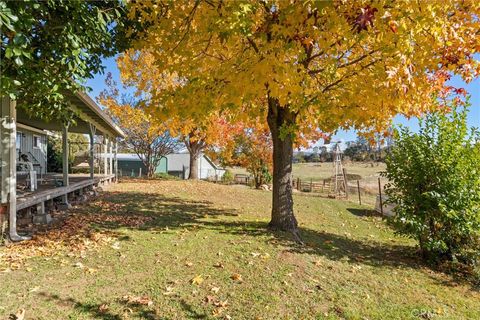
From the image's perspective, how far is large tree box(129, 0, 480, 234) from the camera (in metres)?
4.38

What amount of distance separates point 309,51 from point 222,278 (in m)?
4.90

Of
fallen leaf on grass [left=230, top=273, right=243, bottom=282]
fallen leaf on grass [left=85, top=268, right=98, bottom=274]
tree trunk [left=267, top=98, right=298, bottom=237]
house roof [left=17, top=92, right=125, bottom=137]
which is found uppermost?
house roof [left=17, top=92, right=125, bottom=137]

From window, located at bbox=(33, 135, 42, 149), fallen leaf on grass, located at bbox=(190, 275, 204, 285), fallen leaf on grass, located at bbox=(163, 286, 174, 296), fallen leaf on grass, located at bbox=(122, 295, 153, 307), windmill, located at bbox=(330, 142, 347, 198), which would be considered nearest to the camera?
fallen leaf on grass, located at bbox=(122, 295, 153, 307)

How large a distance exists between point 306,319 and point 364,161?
7327cm

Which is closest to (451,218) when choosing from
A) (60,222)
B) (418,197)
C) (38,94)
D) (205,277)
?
(418,197)

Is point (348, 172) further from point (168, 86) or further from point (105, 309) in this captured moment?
point (105, 309)

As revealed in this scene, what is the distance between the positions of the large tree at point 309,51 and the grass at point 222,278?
159 cm

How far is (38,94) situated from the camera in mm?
5129

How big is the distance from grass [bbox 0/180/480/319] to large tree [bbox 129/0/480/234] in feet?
5.23

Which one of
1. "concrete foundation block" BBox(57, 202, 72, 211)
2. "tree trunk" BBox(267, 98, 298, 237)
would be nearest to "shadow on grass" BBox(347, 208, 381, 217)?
"tree trunk" BBox(267, 98, 298, 237)

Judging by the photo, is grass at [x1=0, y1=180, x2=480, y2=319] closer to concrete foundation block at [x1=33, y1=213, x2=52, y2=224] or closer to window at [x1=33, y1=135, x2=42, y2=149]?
concrete foundation block at [x1=33, y1=213, x2=52, y2=224]

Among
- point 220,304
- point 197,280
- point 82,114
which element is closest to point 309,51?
point 197,280

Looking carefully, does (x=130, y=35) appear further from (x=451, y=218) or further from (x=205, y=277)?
(x=451, y=218)

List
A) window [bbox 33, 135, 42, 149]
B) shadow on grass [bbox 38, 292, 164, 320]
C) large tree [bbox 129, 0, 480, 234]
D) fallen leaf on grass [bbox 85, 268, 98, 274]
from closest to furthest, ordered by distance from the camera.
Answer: shadow on grass [bbox 38, 292, 164, 320]
large tree [bbox 129, 0, 480, 234]
fallen leaf on grass [bbox 85, 268, 98, 274]
window [bbox 33, 135, 42, 149]
